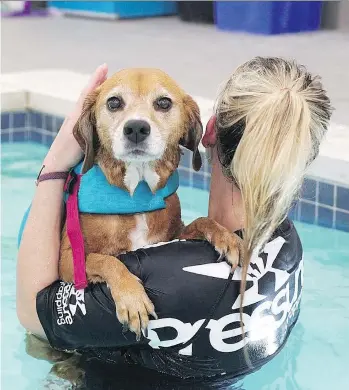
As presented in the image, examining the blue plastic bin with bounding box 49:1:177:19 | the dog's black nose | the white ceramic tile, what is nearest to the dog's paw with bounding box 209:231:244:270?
the dog's black nose

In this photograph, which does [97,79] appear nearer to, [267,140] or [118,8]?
[267,140]

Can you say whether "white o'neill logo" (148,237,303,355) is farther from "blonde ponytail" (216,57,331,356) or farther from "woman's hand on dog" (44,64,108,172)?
"woman's hand on dog" (44,64,108,172)

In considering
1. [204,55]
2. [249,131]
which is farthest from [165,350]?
[204,55]

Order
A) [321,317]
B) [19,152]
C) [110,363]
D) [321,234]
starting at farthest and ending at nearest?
[19,152] < [321,234] < [321,317] < [110,363]

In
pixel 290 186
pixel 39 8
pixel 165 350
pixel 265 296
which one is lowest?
pixel 39 8

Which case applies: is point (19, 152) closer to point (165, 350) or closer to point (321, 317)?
point (321, 317)

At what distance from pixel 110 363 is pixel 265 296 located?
0.55 m

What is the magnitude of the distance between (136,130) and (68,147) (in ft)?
1.03

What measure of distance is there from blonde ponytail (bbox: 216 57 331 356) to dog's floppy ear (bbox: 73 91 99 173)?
0.39 metres

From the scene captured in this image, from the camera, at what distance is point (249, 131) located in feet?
7.12

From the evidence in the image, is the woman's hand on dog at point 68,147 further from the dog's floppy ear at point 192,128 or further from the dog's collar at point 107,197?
the dog's floppy ear at point 192,128

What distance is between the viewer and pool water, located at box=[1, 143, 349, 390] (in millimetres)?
2943

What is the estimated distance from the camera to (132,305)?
7.05ft

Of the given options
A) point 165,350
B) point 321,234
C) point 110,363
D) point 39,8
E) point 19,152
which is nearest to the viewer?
point 165,350
